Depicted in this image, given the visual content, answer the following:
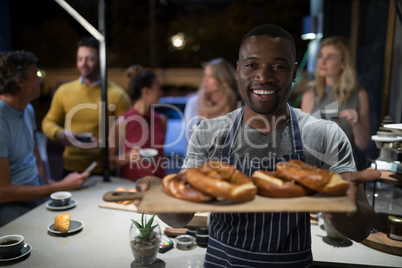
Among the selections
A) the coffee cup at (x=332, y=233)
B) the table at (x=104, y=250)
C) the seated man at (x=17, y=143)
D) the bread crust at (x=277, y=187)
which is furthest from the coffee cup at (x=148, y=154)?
the bread crust at (x=277, y=187)

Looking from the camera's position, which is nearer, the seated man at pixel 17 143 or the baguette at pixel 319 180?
the baguette at pixel 319 180

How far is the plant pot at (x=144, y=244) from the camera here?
164 centimetres

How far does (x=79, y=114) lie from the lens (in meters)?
3.71

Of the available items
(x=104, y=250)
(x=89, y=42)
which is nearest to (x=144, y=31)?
(x=89, y=42)

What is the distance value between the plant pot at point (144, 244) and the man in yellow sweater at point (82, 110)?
1967mm

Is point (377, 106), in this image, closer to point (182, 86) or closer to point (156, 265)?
point (156, 265)

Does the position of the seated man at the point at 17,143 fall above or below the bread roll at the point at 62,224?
above

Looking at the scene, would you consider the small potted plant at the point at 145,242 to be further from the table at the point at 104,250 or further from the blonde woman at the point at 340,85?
the blonde woman at the point at 340,85

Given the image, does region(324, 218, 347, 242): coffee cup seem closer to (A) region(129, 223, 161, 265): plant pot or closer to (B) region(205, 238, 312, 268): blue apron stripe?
(B) region(205, 238, 312, 268): blue apron stripe

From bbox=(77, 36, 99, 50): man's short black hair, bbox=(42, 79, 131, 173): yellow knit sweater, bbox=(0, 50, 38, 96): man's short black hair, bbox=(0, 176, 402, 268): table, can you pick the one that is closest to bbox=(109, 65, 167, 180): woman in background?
bbox=(42, 79, 131, 173): yellow knit sweater

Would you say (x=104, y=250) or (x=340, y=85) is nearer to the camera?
(x=104, y=250)

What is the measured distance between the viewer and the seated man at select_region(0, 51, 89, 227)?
8.04 ft

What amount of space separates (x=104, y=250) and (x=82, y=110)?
223cm

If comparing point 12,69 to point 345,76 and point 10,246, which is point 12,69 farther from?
point 345,76
